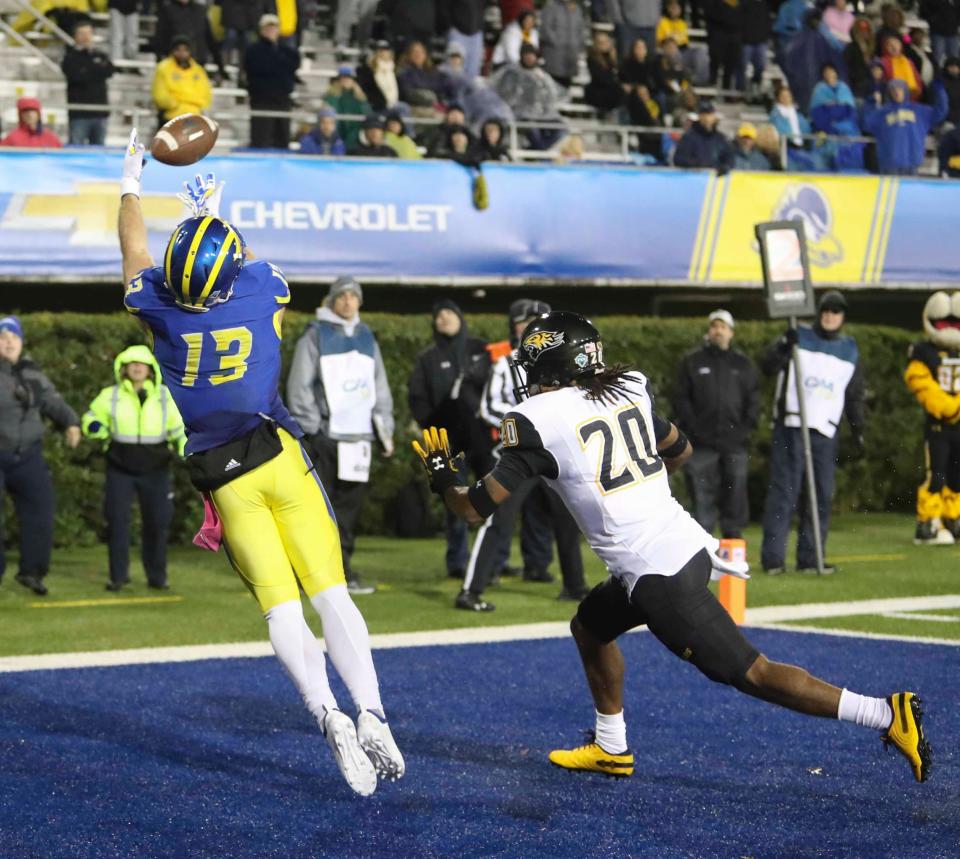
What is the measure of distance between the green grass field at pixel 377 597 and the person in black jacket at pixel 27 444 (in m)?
0.30

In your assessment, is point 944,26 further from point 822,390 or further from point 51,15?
point 51,15

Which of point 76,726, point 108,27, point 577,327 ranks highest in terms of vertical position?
point 108,27

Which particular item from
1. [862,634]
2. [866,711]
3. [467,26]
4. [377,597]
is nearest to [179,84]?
[467,26]

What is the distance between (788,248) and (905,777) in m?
7.14

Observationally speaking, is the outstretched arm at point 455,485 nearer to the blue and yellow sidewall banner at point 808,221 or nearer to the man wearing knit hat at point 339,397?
the man wearing knit hat at point 339,397

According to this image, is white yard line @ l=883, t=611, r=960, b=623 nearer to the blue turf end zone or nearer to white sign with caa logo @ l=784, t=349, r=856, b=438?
the blue turf end zone

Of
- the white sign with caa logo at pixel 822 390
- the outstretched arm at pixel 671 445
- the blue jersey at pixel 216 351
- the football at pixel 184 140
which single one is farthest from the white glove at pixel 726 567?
the white sign with caa logo at pixel 822 390

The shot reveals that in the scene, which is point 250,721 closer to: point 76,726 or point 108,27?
point 76,726

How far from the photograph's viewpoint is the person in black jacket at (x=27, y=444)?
1105 cm

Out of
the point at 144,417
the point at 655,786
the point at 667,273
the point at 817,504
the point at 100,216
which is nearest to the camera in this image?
the point at 655,786

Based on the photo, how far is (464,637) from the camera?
959 centimetres

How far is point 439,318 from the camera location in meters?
11.9

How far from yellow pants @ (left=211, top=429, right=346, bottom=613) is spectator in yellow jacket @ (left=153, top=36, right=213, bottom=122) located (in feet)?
34.3

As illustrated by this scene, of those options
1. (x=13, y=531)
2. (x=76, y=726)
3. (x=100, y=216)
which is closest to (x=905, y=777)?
(x=76, y=726)
